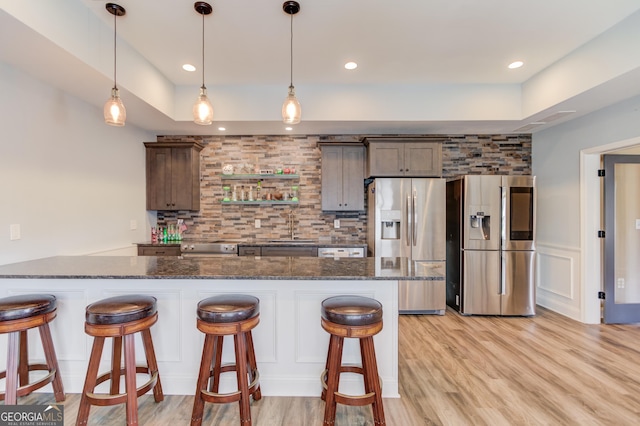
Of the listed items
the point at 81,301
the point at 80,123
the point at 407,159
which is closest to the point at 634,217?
the point at 407,159

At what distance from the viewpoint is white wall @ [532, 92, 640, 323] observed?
10.7ft

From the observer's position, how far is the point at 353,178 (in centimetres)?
427

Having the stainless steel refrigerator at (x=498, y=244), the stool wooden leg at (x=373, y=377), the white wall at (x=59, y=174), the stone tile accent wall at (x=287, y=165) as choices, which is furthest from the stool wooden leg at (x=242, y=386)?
the stainless steel refrigerator at (x=498, y=244)

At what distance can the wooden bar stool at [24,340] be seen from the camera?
170cm

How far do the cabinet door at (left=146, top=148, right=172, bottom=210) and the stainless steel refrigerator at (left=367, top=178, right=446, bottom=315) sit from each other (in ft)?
9.57

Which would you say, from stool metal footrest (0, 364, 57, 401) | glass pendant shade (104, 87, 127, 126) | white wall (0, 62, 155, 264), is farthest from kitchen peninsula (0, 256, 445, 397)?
glass pendant shade (104, 87, 127, 126)

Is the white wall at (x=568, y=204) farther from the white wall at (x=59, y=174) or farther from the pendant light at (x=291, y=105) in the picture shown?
the white wall at (x=59, y=174)

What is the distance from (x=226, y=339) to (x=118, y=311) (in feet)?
2.37

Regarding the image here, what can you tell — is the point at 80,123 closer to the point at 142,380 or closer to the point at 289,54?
the point at 289,54

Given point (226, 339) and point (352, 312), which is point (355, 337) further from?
point (226, 339)

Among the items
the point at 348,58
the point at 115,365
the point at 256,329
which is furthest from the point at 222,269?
the point at 348,58

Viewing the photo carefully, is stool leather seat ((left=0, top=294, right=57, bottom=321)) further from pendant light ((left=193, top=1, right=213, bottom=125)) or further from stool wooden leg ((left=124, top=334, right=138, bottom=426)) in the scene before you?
pendant light ((left=193, top=1, right=213, bottom=125))

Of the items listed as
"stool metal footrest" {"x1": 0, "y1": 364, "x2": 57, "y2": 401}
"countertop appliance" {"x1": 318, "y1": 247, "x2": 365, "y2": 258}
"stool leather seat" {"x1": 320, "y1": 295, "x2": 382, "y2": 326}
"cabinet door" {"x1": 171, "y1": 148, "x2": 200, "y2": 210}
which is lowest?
"stool metal footrest" {"x1": 0, "y1": 364, "x2": 57, "y2": 401}

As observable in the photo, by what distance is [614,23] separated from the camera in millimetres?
2482
